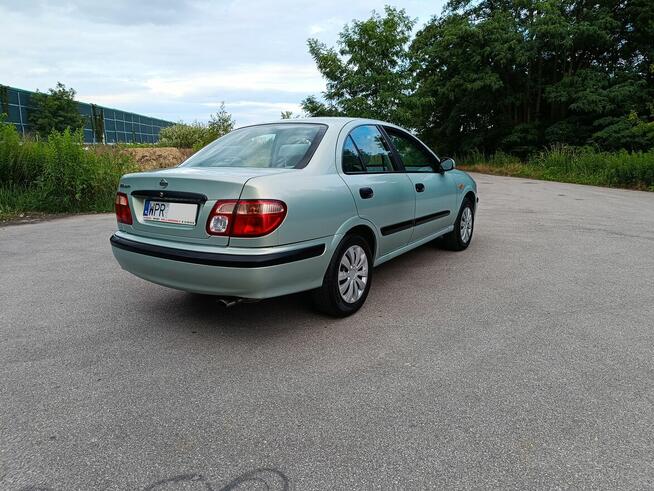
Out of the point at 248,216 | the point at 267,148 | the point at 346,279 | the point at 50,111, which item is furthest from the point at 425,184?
the point at 50,111

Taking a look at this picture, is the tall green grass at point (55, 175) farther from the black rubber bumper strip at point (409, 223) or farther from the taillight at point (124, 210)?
the black rubber bumper strip at point (409, 223)

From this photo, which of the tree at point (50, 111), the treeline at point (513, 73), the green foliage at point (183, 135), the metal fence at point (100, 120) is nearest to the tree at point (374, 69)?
the treeline at point (513, 73)

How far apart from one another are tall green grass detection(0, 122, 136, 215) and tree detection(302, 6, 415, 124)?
12023 mm

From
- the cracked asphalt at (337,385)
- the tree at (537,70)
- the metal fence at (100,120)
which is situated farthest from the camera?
the metal fence at (100,120)

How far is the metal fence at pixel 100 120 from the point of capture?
95.2 feet

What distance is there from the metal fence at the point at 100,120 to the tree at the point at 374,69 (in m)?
10.3

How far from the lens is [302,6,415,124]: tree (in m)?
19.0

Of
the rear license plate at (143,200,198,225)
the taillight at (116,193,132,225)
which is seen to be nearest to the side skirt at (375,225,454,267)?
the rear license plate at (143,200,198,225)

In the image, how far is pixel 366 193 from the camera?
3.64m

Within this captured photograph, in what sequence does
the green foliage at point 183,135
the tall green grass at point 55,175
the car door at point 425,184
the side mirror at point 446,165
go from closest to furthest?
the car door at point 425,184
the side mirror at point 446,165
the tall green grass at point 55,175
the green foliage at point 183,135

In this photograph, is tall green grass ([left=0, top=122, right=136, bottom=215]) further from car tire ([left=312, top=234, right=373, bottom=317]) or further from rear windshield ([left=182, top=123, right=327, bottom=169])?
car tire ([left=312, top=234, right=373, bottom=317])

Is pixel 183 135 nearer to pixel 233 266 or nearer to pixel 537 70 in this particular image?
pixel 233 266

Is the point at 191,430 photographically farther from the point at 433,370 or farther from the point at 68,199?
the point at 68,199

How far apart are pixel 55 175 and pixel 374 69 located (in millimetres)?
14145
